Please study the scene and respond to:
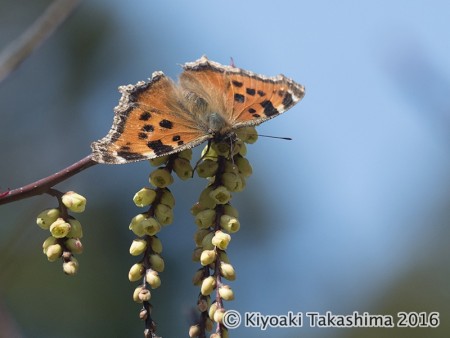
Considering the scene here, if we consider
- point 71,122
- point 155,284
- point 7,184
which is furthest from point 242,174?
point 71,122

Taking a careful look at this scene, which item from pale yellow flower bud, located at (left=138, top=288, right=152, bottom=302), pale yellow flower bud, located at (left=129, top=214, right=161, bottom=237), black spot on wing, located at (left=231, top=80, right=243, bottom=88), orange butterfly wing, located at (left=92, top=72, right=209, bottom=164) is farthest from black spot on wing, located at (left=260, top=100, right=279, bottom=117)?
pale yellow flower bud, located at (left=138, top=288, right=152, bottom=302)

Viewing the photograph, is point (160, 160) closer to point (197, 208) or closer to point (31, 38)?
Result: point (197, 208)

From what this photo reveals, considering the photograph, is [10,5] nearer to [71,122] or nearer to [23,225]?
[71,122]

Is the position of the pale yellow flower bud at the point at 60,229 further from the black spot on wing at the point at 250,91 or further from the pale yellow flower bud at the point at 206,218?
the black spot on wing at the point at 250,91

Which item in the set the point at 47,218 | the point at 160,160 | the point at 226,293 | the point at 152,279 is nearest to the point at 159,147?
the point at 160,160

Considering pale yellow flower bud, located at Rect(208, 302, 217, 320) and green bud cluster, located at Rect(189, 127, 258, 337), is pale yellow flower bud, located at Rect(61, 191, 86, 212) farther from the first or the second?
pale yellow flower bud, located at Rect(208, 302, 217, 320)

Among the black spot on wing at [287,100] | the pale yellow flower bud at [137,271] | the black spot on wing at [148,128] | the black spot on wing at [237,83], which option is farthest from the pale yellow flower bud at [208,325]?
the black spot on wing at [237,83]

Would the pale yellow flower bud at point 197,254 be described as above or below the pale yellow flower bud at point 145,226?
below
